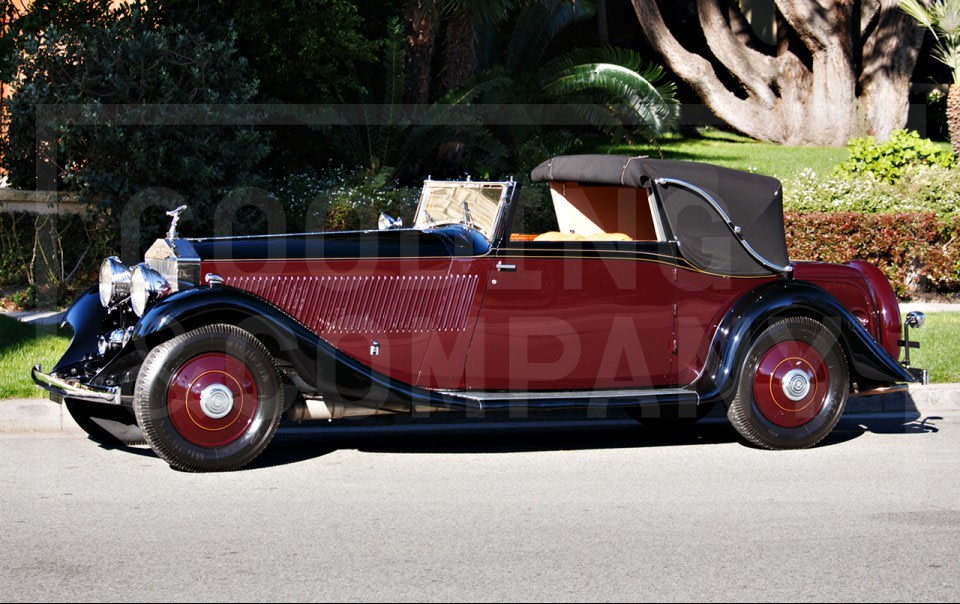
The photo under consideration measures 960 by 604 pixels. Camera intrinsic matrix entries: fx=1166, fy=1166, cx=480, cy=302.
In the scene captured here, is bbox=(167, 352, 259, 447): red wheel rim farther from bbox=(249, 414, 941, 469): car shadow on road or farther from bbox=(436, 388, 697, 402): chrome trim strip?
bbox=(436, 388, 697, 402): chrome trim strip

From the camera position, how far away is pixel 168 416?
6.13 m

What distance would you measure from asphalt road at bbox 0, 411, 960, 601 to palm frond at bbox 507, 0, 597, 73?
38.4 feet

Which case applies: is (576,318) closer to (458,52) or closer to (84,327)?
(84,327)

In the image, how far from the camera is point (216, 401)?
620cm

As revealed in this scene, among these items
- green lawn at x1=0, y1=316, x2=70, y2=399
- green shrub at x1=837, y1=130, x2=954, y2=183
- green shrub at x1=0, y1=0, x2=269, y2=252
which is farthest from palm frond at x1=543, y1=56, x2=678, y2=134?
green lawn at x1=0, y1=316, x2=70, y2=399

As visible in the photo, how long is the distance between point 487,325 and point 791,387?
1.93 meters

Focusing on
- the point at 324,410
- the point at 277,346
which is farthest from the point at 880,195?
the point at 277,346

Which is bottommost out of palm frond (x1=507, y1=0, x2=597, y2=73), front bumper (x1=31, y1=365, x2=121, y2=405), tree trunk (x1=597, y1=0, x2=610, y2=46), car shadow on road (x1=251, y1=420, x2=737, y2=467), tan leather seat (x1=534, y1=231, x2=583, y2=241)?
car shadow on road (x1=251, y1=420, x2=737, y2=467)

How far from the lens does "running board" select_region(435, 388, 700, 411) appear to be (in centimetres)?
658

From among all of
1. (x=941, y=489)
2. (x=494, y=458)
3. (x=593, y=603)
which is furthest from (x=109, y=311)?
(x=941, y=489)

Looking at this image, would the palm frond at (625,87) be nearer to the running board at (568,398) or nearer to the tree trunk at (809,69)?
the tree trunk at (809,69)

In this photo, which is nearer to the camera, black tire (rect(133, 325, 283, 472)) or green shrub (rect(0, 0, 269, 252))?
black tire (rect(133, 325, 283, 472))

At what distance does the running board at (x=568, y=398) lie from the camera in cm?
658

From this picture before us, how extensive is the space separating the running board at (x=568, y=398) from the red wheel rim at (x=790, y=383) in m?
0.49
